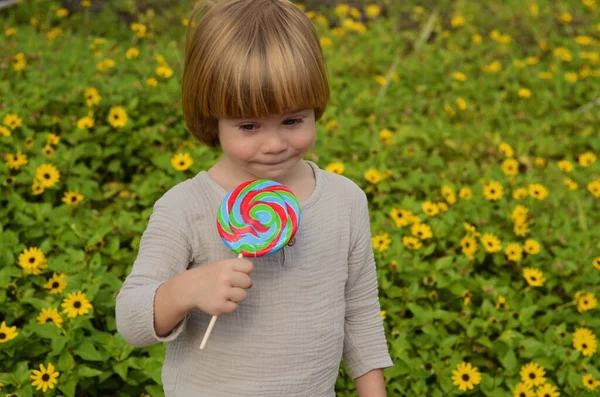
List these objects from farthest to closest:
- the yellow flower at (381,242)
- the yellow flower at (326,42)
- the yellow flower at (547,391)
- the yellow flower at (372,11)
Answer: the yellow flower at (372,11), the yellow flower at (326,42), the yellow flower at (381,242), the yellow flower at (547,391)

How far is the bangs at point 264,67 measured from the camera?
1432mm

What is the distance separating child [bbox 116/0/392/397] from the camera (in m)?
1.44

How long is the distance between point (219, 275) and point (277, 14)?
544 mm

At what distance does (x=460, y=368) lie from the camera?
257cm

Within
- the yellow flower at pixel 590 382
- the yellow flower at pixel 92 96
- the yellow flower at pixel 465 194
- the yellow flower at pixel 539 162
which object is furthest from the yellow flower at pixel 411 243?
the yellow flower at pixel 92 96

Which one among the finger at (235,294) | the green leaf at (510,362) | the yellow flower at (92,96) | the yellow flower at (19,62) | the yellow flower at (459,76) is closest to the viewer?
the finger at (235,294)

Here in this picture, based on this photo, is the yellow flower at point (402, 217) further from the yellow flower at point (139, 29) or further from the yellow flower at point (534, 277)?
the yellow flower at point (139, 29)

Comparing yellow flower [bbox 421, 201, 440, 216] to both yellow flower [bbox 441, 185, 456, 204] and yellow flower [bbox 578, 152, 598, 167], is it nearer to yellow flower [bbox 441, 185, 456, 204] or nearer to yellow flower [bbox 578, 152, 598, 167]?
yellow flower [bbox 441, 185, 456, 204]

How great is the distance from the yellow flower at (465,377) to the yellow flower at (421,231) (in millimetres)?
694

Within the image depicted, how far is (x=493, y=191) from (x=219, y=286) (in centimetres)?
237

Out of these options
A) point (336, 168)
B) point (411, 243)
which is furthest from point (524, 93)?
A: point (411, 243)

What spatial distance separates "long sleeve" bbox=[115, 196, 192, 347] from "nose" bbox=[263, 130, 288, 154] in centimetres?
24

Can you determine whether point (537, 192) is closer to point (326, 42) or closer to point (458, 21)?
point (326, 42)

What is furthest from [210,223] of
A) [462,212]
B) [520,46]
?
[520,46]
